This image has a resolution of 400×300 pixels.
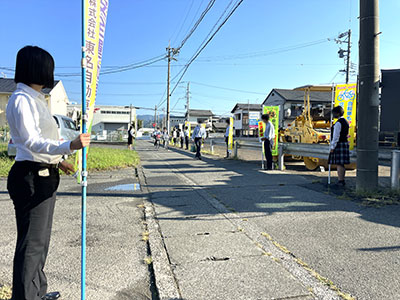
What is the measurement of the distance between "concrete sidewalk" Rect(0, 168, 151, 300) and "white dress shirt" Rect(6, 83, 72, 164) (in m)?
1.14

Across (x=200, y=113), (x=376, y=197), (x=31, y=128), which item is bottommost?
(x=376, y=197)

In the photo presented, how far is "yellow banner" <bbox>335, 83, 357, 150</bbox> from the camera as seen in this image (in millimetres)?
6883

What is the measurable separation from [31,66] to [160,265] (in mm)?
1939

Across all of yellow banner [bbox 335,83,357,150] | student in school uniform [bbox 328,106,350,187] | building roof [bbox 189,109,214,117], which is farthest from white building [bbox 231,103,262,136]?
student in school uniform [bbox 328,106,350,187]

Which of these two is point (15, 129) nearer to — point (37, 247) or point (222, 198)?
point (37, 247)

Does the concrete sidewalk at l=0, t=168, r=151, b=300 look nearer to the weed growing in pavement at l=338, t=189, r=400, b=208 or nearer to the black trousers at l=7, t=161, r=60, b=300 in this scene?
the black trousers at l=7, t=161, r=60, b=300

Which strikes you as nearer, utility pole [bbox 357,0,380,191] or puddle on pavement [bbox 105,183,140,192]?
utility pole [bbox 357,0,380,191]

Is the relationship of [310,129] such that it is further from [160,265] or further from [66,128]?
[66,128]

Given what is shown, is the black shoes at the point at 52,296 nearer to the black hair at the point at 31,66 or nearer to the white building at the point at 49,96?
the black hair at the point at 31,66

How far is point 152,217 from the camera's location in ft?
14.0

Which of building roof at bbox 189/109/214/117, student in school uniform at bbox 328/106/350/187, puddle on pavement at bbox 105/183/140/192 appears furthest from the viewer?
building roof at bbox 189/109/214/117

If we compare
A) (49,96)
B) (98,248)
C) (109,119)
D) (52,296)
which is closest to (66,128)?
(98,248)

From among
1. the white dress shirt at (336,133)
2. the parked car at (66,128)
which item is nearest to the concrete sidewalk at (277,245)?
the white dress shirt at (336,133)

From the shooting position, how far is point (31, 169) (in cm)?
190
